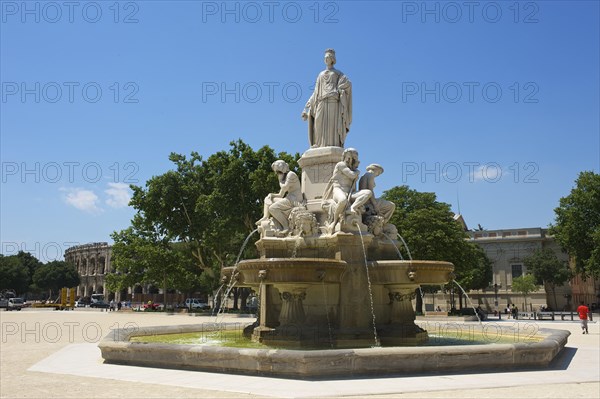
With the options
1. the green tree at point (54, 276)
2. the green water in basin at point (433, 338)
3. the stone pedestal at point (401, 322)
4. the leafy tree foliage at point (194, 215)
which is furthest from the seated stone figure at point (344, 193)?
the green tree at point (54, 276)

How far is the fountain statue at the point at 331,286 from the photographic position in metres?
9.67

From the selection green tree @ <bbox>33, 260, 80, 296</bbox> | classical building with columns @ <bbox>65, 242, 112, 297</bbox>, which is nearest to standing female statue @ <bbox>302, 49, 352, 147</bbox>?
green tree @ <bbox>33, 260, 80, 296</bbox>

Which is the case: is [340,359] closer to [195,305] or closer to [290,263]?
[290,263]

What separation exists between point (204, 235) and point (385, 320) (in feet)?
109

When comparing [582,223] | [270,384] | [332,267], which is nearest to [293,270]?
[332,267]

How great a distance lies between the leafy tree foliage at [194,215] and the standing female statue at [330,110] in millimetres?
24284

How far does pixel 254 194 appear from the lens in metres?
42.9

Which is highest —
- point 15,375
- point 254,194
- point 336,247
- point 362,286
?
point 254,194

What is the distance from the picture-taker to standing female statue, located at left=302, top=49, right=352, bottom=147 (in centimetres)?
1573

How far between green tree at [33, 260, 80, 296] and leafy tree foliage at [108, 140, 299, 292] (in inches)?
2043

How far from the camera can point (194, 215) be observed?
46875mm

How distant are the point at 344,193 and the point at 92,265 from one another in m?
110

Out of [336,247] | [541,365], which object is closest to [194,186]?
[336,247]

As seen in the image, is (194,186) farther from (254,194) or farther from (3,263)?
(3,263)
